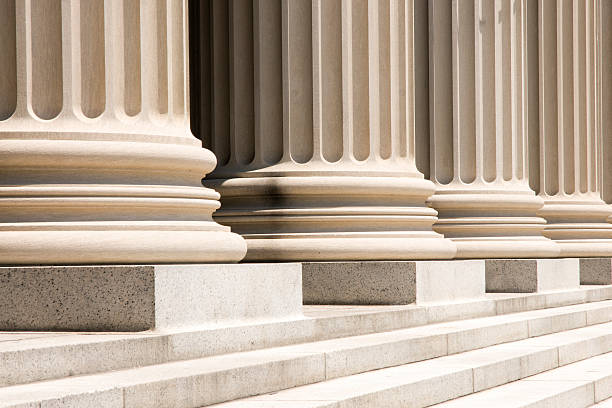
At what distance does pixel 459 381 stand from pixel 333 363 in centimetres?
442

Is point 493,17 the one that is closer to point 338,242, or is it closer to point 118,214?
point 338,242

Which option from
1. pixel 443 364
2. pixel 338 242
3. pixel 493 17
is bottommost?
pixel 443 364

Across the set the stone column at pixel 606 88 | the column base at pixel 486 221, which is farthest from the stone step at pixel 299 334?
the stone column at pixel 606 88

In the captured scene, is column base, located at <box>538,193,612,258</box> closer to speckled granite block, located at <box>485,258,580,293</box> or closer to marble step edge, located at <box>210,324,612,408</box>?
speckled granite block, located at <box>485,258,580,293</box>

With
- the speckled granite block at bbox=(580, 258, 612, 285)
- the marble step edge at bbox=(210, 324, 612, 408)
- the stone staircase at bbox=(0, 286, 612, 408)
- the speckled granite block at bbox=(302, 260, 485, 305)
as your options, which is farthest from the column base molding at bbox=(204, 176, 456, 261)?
the speckled granite block at bbox=(580, 258, 612, 285)

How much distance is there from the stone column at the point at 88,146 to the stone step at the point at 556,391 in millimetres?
8537

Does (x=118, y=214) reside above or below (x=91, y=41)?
below

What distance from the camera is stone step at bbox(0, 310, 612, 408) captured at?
81.0ft

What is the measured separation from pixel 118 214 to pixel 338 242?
46.9ft

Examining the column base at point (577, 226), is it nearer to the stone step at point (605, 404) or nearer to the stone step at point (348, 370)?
the stone step at point (348, 370)

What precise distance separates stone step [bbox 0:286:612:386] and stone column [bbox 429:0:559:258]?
3.56m

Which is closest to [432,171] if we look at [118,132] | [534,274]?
[534,274]

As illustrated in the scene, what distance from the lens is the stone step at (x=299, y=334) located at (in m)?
25.9

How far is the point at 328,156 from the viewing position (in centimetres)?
4634
